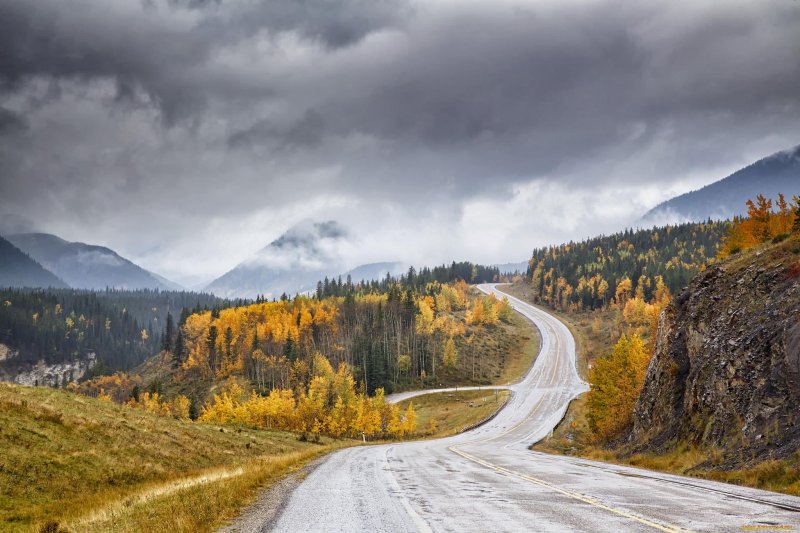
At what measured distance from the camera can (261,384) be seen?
134 metres

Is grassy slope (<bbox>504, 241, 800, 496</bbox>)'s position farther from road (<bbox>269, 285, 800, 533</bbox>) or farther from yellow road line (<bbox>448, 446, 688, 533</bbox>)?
yellow road line (<bbox>448, 446, 688, 533</bbox>)

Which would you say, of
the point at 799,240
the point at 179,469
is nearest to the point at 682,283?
the point at 799,240

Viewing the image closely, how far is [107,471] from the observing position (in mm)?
18750

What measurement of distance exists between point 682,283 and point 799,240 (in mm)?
153698

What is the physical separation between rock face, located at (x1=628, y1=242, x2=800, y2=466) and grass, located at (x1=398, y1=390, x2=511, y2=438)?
146 ft

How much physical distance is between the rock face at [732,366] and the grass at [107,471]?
64.3ft

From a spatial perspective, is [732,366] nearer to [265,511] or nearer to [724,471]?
[724,471]

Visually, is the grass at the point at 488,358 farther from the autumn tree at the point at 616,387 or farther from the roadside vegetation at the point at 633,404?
the autumn tree at the point at 616,387

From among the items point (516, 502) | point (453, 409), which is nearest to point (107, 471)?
point (516, 502)

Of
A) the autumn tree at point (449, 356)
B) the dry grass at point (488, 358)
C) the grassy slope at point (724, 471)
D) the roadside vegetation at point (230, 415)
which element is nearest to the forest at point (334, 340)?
the autumn tree at point (449, 356)

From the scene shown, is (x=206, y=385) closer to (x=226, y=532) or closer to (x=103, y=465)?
(x=103, y=465)

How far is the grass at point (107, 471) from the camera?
11.7m

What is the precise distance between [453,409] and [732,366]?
80.5 meters

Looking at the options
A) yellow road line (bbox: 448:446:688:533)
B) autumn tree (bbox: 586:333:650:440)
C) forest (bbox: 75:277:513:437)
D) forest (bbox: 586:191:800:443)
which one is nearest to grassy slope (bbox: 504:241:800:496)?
autumn tree (bbox: 586:333:650:440)
